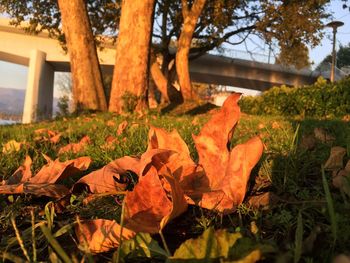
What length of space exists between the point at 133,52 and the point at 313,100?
243 inches

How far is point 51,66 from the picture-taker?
4084cm

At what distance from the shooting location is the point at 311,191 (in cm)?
142

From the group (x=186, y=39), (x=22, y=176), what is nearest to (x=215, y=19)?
(x=186, y=39)

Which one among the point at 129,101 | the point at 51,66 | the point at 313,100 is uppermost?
the point at 51,66

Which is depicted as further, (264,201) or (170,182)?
(264,201)

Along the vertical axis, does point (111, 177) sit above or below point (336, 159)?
below

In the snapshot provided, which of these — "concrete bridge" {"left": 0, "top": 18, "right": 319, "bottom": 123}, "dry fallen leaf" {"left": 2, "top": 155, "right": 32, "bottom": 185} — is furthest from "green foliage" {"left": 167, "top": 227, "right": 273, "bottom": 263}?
"concrete bridge" {"left": 0, "top": 18, "right": 319, "bottom": 123}

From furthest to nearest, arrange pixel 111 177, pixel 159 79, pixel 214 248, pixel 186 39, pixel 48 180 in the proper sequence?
pixel 159 79, pixel 186 39, pixel 48 180, pixel 111 177, pixel 214 248

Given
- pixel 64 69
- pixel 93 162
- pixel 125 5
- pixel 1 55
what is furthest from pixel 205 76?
pixel 93 162

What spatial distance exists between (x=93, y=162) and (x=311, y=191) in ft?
4.37

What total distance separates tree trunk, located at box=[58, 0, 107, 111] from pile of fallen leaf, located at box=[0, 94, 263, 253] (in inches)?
392

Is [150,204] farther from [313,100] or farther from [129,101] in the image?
[313,100]

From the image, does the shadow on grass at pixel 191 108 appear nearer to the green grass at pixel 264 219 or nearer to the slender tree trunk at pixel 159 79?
the slender tree trunk at pixel 159 79

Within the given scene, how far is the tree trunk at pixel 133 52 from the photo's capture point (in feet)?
34.7
